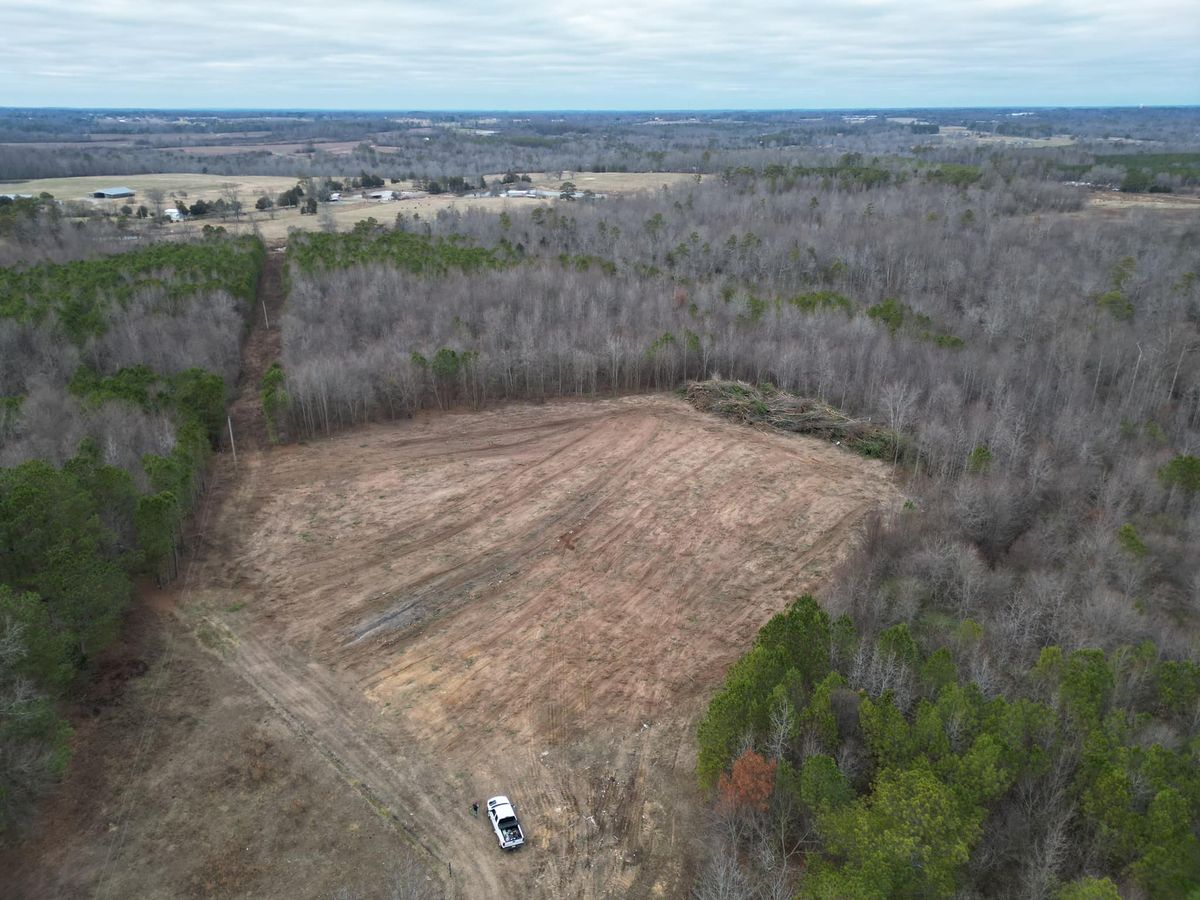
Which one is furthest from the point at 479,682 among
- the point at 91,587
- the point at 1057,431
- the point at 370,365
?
the point at 1057,431

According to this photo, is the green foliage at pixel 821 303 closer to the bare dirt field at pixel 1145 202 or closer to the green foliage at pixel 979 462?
the green foliage at pixel 979 462

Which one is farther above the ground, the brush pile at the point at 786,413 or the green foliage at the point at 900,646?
the green foliage at the point at 900,646

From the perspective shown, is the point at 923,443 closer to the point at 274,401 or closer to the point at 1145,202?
the point at 274,401

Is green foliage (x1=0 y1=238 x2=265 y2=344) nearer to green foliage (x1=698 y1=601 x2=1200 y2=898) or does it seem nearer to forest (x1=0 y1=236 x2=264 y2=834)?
forest (x1=0 y1=236 x2=264 y2=834)

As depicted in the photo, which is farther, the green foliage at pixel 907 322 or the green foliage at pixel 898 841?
the green foliage at pixel 907 322

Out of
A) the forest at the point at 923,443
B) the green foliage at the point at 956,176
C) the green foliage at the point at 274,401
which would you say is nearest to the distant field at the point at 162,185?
the forest at the point at 923,443

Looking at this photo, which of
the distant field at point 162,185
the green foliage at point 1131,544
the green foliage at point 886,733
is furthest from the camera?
A: the distant field at point 162,185

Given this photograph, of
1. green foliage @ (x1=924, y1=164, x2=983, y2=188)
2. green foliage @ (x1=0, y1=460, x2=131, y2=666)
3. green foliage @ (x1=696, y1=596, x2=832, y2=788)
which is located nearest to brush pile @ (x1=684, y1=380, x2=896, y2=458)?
green foliage @ (x1=696, y1=596, x2=832, y2=788)
